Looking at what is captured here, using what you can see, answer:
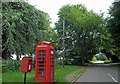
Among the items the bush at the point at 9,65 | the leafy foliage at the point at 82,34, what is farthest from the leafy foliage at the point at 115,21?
the bush at the point at 9,65

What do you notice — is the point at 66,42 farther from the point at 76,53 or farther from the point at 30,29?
the point at 30,29

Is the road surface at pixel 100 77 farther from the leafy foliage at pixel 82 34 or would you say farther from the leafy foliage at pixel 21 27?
the leafy foliage at pixel 82 34

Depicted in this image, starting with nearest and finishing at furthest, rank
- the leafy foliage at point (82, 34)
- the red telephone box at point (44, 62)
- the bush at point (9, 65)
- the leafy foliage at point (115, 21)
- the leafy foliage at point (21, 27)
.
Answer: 1. the red telephone box at point (44, 62)
2. the bush at point (9, 65)
3. the leafy foliage at point (21, 27)
4. the leafy foliage at point (115, 21)
5. the leafy foliage at point (82, 34)

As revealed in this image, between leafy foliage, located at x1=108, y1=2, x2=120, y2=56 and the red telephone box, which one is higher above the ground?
leafy foliage, located at x1=108, y1=2, x2=120, y2=56

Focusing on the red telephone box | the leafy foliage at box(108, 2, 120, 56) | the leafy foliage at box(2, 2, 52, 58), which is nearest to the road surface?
the red telephone box

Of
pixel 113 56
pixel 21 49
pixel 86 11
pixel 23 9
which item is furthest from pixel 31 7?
pixel 113 56

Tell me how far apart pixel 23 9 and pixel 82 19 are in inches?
1371

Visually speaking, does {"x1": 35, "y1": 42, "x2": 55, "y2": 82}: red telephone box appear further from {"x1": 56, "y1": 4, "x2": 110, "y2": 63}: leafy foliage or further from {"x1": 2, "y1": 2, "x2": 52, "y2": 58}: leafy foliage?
{"x1": 56, "y1": 4, "x2": 110, "y2": 63}: leafy foliage

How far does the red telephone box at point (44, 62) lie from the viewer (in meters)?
15.4

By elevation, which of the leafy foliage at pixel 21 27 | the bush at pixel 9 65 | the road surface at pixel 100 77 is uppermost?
the leafy foliage at pixel 21 27

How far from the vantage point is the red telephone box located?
1543 cm

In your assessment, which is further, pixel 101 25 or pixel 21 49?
pixel 101 25

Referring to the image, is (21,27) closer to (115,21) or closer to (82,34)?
(115,21)

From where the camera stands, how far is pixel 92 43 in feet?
213
